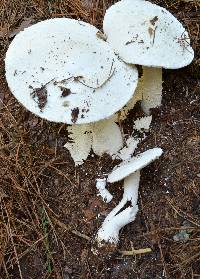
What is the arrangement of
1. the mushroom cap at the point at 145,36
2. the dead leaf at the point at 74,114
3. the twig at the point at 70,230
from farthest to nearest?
the twig at the point at 70,230 → the mushroom cap at the point at 145,36 → the dead leaf at the point at 74,114

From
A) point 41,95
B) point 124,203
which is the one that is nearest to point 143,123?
point 124,203

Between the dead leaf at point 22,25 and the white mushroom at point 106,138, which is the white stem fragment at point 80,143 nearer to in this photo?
the white mushroom at point 106,138

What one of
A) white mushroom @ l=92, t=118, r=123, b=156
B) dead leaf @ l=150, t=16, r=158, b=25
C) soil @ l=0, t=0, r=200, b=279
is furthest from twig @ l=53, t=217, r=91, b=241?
dead leaf @ l=150, t=16, r=158, b=25

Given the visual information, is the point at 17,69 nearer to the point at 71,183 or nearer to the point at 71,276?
the point at 71,183

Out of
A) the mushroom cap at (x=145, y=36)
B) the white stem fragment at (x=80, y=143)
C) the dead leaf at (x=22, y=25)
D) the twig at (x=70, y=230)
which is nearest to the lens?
the mushroom cap at (x=145, y=36)

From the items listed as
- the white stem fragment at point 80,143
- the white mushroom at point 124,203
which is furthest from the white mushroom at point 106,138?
the white mushroom at point 124,203

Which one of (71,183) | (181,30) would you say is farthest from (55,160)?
(181,30)
